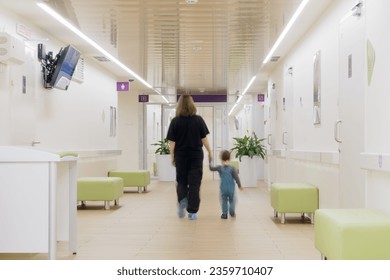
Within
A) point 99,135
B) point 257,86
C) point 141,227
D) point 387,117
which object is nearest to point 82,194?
point 141,227

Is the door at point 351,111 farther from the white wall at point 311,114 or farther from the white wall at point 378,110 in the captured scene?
the white wall at point 311,114

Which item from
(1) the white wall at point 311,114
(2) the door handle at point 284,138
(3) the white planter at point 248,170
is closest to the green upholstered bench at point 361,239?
(1) the white wall at point 311,114

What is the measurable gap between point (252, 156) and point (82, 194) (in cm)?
575

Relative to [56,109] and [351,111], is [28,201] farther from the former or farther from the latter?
[56,109]

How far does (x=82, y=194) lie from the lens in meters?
8.68

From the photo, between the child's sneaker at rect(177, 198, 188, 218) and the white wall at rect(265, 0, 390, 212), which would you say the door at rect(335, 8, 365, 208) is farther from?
the child's sneaker at rect(177, 198, 188, 218)

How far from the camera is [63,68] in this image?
8422 mm

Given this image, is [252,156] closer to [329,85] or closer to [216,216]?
[216,216]

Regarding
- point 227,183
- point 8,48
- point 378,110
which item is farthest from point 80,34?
point 378,110

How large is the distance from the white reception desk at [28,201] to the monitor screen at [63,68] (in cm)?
406

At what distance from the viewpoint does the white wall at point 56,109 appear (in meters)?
6.90

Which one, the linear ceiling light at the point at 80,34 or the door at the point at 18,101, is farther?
the linear ceiling light at the point at 80,34

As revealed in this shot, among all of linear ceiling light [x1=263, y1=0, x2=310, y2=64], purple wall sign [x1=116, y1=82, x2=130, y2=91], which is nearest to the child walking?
linear ceiling light [x1=263, y1=0, x2=310, y2=64]

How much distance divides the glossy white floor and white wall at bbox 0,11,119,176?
141 centimetres
